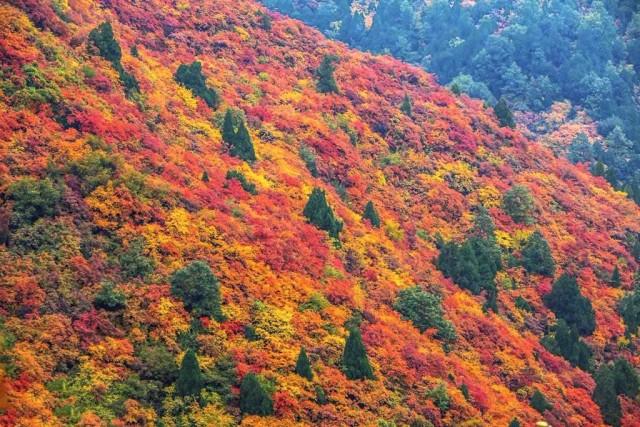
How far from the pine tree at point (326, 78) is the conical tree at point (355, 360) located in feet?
100

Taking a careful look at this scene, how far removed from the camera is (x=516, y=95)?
124812 millimetres

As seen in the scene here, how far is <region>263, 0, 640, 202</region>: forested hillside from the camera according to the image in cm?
12144

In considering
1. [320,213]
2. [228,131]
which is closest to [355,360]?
[320,213]

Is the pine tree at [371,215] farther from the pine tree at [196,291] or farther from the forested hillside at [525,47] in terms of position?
the forested hillside at [525,47]

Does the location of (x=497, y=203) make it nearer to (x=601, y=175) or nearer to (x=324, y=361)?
(x=601, y=175)

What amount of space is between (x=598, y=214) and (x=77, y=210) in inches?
1649

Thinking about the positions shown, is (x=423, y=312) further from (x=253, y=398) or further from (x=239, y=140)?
(x=239, y=140)

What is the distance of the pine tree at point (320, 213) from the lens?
47.0 metres

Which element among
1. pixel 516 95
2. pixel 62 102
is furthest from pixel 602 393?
pixel 516 95

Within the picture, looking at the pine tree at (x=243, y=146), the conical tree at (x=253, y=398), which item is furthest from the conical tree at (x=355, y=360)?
the pine tree at (x=243, y=146)

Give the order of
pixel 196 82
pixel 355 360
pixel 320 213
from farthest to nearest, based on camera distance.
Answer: pixel 196 82, pixel 320 213, pixel 355 360

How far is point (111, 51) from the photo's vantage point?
5056 centimetres

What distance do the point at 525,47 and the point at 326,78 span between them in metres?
71.8

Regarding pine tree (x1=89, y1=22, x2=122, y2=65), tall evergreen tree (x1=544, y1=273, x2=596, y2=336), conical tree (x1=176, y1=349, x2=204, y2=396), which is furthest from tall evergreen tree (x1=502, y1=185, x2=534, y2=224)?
conical tree (x1=176, y1=349, x2=204, y2=396)
